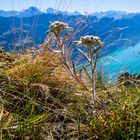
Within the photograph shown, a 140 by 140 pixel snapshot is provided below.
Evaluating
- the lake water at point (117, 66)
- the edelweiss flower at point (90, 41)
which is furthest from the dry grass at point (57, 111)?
the lake water at point (117, 66)

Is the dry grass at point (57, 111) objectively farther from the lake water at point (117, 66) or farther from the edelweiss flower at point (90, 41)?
the lake water at point (117, 66)

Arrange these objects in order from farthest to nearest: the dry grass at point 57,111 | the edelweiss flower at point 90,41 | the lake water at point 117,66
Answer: the lake water at point 117,66 → the edelweiss flower at point 90,41 → the dry grass at point 57,111

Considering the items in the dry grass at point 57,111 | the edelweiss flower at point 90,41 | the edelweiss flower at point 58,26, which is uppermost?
the edelweiss flower at point 58,26

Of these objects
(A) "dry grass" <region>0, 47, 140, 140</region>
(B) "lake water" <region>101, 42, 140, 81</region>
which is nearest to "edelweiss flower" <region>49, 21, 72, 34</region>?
(A) "dry grass" <region>0, 47, 140, 140</region>

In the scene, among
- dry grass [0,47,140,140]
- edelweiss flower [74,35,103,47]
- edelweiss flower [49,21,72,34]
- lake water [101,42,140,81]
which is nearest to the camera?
dry grass [0,47,140,140]

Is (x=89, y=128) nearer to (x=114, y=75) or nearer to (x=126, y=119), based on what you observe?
(x=126, y=119)

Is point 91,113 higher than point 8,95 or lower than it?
lower

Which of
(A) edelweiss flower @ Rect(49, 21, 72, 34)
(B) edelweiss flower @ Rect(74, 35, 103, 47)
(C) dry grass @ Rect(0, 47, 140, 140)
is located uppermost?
(A) edelweiss flower @ Rect(49, 21, 72, 34)

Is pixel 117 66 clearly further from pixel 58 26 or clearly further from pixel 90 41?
pixel 90 41

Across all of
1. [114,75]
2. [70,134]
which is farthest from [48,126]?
[114,75]

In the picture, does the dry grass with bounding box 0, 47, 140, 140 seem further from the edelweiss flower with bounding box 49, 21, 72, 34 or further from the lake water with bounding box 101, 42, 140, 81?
the lake water with bounding box 101, 42, 140, 81

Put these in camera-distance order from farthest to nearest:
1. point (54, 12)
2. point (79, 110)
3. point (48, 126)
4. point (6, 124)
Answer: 1. point (54, 12)
2. point (79, 110)
3. point (48, 126)
4. point (6, 124)

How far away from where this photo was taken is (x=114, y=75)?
145 inches

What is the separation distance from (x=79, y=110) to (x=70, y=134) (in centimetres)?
34
